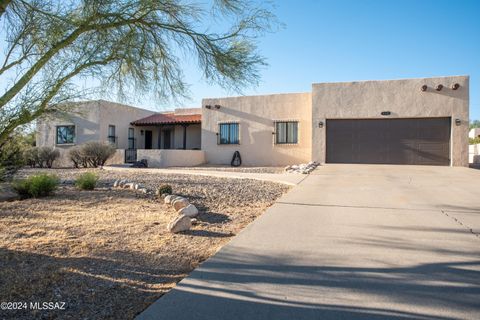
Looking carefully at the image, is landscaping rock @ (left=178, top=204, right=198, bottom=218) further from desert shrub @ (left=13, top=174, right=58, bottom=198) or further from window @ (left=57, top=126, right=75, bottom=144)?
window @ (left=57, top=126, right=75, bottom=144)

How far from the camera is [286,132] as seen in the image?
22656mm

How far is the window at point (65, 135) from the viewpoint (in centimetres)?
2714

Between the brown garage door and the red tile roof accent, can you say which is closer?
the brown garage door

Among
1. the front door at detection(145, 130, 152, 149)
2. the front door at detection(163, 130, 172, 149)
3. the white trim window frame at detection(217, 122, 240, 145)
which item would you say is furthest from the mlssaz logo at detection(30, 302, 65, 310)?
the front door at detection(145, 130, 152, 149)

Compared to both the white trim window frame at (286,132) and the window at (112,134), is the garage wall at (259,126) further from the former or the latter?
the window at (112,134)

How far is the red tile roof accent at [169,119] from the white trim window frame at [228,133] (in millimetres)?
2362

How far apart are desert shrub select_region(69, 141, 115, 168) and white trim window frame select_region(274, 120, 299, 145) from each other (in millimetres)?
9826

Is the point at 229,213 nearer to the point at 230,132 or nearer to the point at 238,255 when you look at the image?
the point at 238,255

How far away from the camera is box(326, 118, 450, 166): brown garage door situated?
63.8ft

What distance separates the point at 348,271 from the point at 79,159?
19987 millimetres

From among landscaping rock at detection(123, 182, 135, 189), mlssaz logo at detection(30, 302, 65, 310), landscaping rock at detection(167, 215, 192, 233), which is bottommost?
mlssaz logo at detection(30, 302, 65, 310)

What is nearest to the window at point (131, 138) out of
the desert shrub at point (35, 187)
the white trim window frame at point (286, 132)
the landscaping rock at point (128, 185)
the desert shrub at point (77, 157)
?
the desert shrub at point (77, 157)

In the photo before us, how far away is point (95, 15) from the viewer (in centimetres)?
551

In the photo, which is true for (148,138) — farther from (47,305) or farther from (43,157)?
(47,305)
